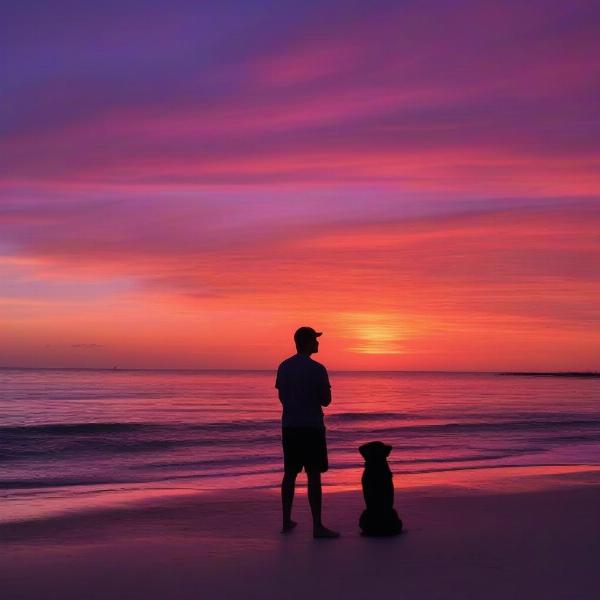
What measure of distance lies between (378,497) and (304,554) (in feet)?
3.44

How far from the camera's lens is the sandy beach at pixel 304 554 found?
557cm

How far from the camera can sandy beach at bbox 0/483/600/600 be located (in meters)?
5.57

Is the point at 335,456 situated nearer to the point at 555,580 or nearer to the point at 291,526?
the point at 291,526

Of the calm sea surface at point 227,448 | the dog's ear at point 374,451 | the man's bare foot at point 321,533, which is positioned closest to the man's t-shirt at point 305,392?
the dog's ear at point 374,451

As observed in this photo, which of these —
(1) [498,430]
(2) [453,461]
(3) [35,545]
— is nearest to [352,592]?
(3) [35,545]

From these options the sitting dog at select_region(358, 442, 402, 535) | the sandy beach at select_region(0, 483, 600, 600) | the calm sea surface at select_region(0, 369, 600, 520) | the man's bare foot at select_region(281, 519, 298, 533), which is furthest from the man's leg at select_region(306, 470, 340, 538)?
the calm sea surface at select_region(0, 369, 600, 520)

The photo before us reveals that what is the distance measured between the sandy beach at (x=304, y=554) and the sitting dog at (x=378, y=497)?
15cm

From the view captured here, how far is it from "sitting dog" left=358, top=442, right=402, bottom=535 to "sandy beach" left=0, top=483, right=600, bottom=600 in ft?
0.50

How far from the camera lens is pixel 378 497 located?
7.42 meters

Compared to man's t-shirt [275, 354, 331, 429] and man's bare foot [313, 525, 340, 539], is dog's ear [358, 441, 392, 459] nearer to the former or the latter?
man's t-shirt [275, 354, 331, 429]

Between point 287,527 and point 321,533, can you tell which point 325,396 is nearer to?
point 321,533

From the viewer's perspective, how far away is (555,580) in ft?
18.7

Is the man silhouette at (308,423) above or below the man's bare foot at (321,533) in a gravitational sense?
above

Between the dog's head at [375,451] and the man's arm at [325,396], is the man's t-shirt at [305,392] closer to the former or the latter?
the man's arm at [325,396]
